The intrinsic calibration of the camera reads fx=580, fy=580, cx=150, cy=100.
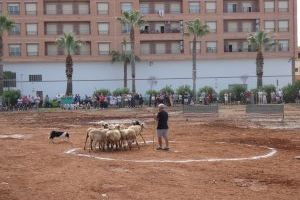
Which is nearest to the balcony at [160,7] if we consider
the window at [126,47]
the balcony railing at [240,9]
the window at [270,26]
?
the window at [126,47]

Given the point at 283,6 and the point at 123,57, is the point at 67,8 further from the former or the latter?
the point at 283,6

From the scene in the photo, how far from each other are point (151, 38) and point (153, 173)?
63010 millimetres

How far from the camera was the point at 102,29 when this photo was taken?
76.4m

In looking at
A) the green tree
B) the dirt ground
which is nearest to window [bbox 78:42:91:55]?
the green tree

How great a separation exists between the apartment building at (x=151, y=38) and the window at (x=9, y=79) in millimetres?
1253

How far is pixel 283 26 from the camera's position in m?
78.1

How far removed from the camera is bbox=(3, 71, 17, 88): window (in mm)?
67900

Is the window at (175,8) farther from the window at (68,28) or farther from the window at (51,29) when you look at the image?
the window at (51,29)

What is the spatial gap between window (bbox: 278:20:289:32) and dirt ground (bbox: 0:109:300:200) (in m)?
57.0

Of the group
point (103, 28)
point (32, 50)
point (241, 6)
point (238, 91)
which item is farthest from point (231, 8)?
point (32, 50)

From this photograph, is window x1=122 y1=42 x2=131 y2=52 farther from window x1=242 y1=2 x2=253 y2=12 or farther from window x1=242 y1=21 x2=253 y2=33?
window x1=242 y1=2 x2=253 y2=12

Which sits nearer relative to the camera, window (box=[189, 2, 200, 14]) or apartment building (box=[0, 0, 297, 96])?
apartment building (box=[0, 0, 297, 96])

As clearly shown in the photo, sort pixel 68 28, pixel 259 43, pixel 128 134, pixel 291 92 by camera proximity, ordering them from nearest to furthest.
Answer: pixel 128 134
pixel 291 92
pixel 259 43
pixel 68 28

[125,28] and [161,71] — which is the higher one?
[125,28]
